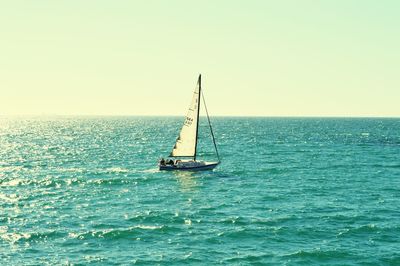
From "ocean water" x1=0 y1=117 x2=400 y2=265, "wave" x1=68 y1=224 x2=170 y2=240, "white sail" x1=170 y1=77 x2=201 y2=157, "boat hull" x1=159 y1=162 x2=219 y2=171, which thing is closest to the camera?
"ocean water" x1=0 y1=117 x2=400 y2=265

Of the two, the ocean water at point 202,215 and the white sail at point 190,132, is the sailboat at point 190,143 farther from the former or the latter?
the ocean water at point 202,215

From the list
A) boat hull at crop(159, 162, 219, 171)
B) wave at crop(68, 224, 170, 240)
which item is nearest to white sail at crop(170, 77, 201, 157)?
boat hull at crop(159, 162, 219, 171)

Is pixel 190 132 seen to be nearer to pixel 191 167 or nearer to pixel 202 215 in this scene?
pixel 191 167

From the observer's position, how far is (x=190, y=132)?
69.7 metres

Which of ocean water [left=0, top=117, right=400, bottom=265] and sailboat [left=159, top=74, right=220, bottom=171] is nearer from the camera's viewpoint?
ocean water [left=0, top=117, right=400, bottom=265]

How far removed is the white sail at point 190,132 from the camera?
6838cm

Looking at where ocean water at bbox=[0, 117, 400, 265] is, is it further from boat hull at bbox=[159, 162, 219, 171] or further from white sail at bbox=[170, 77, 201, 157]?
white sail at bbox=[170, 77, 201, 157]

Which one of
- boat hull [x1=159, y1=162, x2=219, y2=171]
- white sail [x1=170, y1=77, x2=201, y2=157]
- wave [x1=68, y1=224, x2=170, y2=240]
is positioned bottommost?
wave [x1=68, y1=224, x2=170, y2=240]

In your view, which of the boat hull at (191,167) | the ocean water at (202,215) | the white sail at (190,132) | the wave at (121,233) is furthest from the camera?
the boat hull at (191,167)

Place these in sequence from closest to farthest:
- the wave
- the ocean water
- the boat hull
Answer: the ocean water → the wave → the boat hull

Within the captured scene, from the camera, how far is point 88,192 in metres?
55.2

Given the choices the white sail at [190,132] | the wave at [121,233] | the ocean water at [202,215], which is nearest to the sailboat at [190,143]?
the white sail at [190,132]

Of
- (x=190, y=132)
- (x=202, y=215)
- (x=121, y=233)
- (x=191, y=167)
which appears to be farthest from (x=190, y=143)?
(x=121, y=233)

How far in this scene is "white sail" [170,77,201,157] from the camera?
6838 cm
